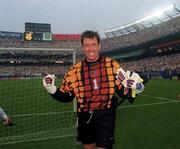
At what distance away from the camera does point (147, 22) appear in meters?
67.9

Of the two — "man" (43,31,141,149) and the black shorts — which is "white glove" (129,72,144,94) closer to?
"man" (43,31,141,149)

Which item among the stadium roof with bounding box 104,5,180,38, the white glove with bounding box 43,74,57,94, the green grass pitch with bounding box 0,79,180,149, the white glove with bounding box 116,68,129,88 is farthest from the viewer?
the stadium roof with bounding box 104,5,180,38

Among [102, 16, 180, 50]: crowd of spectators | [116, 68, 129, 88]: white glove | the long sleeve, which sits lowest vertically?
the long sleeve

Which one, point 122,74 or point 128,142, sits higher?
point 122,74

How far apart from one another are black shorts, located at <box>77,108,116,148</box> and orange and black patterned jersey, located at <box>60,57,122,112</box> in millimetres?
80

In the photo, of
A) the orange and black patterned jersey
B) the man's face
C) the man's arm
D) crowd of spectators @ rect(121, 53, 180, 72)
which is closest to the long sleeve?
the man's arm

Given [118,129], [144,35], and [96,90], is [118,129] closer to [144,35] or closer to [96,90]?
[96,90]

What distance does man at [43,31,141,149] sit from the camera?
172 inches

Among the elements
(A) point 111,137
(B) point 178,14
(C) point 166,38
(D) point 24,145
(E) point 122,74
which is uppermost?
(B) point 178,14

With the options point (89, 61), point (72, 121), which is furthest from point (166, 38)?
point (89, 61)

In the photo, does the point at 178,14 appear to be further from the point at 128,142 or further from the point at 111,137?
the point at 111,137

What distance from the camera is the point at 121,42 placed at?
75.4m

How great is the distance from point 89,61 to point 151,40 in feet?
195

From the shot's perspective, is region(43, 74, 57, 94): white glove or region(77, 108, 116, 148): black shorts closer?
region(77, 108, 116, 148): black shorts
